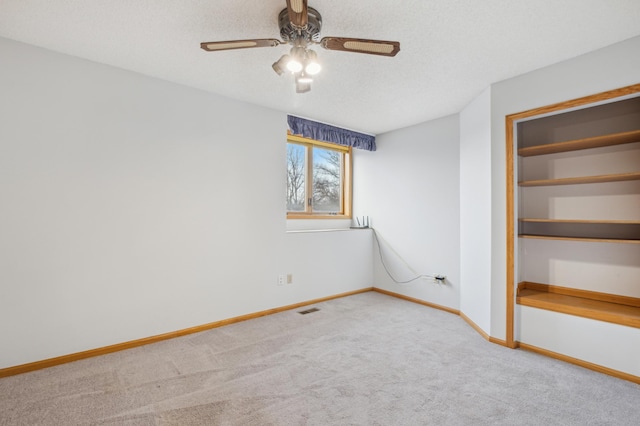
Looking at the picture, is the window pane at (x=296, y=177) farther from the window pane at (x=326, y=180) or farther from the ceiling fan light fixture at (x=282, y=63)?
the ceiling fan light fixture at (x=282, y=63)

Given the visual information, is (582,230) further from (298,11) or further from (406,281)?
(298,11)

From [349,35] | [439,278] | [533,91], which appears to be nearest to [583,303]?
[439,278]

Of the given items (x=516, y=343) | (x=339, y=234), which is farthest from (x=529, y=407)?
(x=339, y=234)

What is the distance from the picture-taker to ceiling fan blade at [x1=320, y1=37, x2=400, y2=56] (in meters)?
1.80

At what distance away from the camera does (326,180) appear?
16.3 ft

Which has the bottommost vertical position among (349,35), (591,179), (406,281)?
(406,281)

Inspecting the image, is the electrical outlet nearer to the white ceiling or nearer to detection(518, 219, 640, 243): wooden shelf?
detection(518, 219, 640, 243): wooden shelf

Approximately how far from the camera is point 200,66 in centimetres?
271

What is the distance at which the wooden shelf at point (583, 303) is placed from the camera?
2.39 meters

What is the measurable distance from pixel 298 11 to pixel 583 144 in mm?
2598

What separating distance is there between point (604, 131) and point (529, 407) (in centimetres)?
234

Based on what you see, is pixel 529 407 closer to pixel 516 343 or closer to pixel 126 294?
pixel 516 343

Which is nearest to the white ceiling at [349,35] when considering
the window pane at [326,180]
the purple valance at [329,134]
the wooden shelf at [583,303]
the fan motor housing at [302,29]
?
the fan motor housing at [302,29]

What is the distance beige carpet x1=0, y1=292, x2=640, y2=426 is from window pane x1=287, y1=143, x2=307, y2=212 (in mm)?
1933
